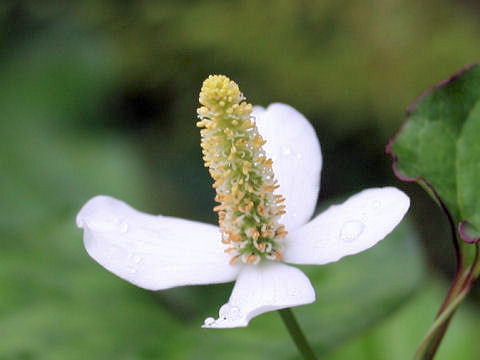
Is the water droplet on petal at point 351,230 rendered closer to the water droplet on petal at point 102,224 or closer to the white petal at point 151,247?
the white petal at point 151,247

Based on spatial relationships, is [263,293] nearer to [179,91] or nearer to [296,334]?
[296,334]

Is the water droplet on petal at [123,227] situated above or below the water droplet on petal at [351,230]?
above

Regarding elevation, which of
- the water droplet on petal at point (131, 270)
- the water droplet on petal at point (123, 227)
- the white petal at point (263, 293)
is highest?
the water droplet on petal at point (123, 227)

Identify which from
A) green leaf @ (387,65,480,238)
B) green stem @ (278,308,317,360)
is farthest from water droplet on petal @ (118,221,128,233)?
green leaf @ (387,65,480,238)

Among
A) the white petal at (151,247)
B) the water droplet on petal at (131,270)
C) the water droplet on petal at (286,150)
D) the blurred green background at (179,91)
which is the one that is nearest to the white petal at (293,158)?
the water droplet on petal at (286,150)

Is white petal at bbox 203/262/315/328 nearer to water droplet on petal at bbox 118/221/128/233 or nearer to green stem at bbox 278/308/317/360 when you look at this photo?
green stem at bbox 278/308/317/360

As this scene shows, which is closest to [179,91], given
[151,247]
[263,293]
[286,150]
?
[286,150]
